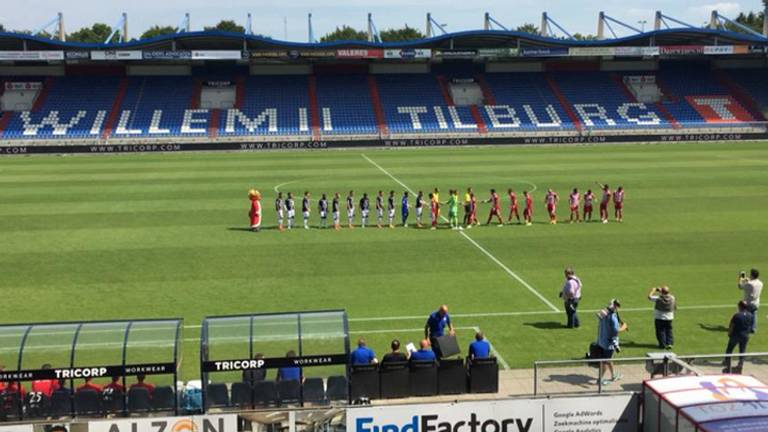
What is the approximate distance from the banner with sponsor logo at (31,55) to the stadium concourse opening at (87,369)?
178 ft

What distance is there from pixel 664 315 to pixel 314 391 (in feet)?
24.9

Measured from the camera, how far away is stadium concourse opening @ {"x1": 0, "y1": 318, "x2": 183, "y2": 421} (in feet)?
35.0

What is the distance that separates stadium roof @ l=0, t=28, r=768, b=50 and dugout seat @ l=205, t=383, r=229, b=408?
5280 centimetres

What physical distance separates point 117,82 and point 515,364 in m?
59.7

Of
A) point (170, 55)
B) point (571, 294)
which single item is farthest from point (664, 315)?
point (170, 55)

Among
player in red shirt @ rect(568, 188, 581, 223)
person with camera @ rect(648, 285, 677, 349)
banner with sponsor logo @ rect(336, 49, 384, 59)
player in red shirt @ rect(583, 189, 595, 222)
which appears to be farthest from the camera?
banner with sponsor logo @ rect(336, 49, 384, 59)

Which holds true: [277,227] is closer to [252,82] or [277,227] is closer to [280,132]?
[280,132]

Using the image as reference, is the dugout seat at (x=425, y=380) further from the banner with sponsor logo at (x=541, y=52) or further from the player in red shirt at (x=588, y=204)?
the banner with sponsor logo at (x=541, y=52)

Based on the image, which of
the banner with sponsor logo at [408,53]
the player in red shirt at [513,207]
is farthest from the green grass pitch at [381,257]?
the banner with sponsor logo at [408,53]

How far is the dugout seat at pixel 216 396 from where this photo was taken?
1111 cm

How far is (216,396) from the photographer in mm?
11156

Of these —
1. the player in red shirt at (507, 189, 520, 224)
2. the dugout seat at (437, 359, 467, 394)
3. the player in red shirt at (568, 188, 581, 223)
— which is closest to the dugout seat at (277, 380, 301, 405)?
the dugout seat at (437, 359, 467, 394)

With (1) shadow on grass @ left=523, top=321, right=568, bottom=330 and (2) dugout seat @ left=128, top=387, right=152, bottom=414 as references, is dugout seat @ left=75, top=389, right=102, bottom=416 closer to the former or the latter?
(2) dugout seat @ left=128, top=387, right=152, bottom=414

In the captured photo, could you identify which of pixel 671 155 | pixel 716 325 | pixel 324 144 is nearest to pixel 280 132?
pixel 324 144
